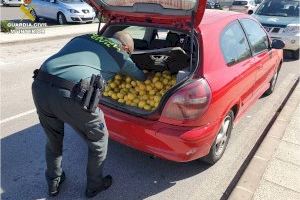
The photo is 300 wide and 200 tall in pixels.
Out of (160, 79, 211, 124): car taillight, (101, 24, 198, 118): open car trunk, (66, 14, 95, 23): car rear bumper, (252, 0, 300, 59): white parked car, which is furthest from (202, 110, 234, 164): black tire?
(66, 14, 95, 23): car rear bumper

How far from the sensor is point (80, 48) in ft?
9.11

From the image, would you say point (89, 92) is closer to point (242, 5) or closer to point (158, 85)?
point (158, 85)

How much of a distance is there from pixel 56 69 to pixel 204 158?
6.46ft

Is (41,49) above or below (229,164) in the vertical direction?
above

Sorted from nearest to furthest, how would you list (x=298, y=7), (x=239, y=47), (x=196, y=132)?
(x=196, y=132)
(x=239, y=47)
(x=298, y=7)

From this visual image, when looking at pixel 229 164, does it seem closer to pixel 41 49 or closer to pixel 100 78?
pixel 100 78

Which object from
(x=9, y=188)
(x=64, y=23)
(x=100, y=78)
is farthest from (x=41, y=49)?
(x=100, y=78)

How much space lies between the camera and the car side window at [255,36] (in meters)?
4.50

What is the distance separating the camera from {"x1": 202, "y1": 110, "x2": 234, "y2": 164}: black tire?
3.74 metres

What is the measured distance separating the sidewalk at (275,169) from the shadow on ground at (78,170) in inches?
23.0

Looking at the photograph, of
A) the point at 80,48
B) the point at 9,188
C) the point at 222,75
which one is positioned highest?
the point at 80,48

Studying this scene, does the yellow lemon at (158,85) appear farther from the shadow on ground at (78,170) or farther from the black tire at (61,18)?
the black tire at (61,18)

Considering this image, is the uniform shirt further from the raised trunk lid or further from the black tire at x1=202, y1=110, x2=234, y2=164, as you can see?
the black tire at x1=202, y1=110, x2=234, y2=164

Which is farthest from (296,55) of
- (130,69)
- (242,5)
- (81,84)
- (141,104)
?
(242,5)
